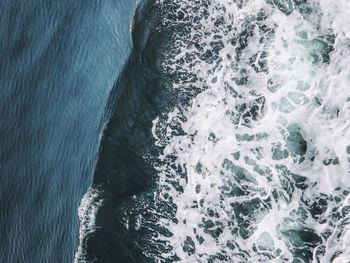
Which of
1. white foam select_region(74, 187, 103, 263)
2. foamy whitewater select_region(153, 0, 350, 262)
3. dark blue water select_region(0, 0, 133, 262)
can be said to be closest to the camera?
foamy whitewater select_region(153, 0, 350, 262)

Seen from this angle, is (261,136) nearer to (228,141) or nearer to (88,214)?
(228,141)

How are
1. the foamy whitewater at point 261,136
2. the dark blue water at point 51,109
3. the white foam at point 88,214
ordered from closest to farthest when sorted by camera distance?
the foamy whitewater at point 261,136 < the white foam at point 88,214 < the dark blue water at point 51,109

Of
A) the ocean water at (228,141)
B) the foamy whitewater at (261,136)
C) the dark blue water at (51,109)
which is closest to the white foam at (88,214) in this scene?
the ocean water at (228,141)

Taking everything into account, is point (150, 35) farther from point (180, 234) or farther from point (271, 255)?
point (271, 255)

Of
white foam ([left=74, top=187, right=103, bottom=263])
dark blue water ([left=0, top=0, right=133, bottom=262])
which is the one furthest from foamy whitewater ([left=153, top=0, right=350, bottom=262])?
dark blue water ([left=0, top=0, right=133, bottom=262])

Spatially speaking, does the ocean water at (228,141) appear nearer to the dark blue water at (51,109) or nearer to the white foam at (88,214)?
the white foam at (88,214)

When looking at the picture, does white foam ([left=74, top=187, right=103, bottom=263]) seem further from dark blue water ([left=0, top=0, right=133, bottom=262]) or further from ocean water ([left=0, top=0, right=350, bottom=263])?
dark blue water ([left=0, top=0, right=133, bottom=262])

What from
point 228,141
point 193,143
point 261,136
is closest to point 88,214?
point 193,143
